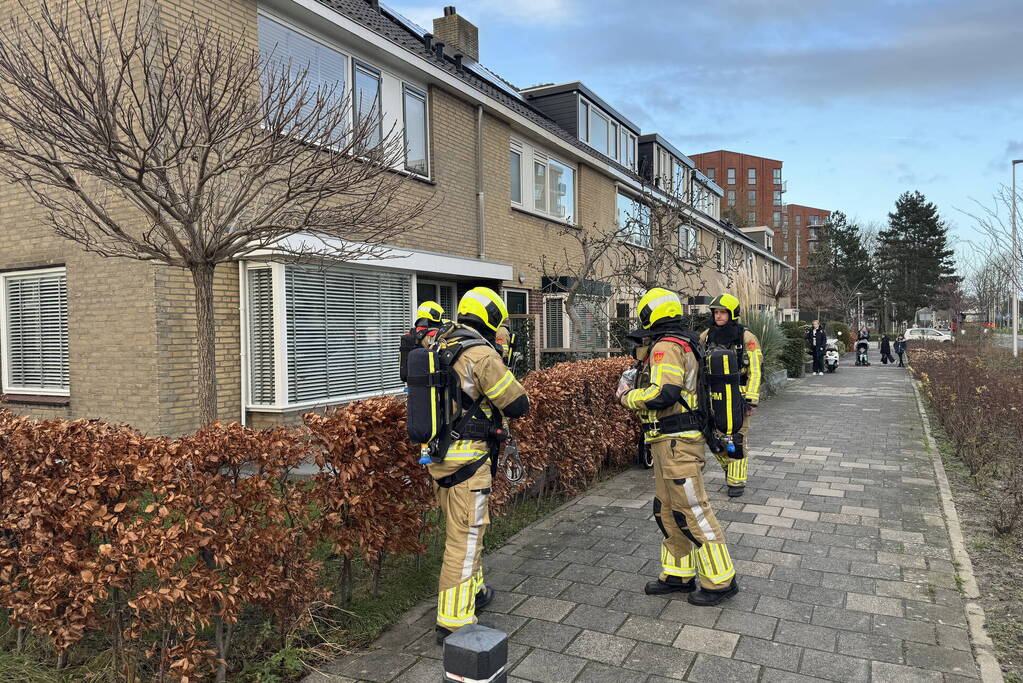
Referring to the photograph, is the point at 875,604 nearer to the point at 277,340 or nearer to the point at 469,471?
the point at 469,471

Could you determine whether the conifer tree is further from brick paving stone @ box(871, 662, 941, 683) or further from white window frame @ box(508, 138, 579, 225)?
brick paving stone @ box(871, 662, 941, 683)

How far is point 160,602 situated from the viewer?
3053 mm

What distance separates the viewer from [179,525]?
10.1 ft

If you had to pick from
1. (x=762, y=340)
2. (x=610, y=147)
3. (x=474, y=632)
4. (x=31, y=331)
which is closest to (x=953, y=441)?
(x=762, y=340)

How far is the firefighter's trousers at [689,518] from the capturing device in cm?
413

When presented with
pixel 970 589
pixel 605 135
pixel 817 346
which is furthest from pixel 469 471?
pixel 817 346

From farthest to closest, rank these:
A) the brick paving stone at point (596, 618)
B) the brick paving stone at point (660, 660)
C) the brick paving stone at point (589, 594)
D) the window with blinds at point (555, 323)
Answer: the window with blinds at point (555, 323) → the brick paving stone at point (589, 594) → the brick paving stone at point (596, 618) → the brick paving stone at point (660, 660)

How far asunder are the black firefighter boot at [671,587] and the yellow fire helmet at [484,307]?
6.37 feet

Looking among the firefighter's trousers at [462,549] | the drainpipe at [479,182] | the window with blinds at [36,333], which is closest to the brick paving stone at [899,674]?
the firefighter's trousers at [462,549]

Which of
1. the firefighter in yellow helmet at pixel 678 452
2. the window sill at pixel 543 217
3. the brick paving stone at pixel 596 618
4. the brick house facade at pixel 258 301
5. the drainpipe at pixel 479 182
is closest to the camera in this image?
the brick paving stone at pixel 596 618

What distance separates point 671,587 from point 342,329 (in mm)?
5784

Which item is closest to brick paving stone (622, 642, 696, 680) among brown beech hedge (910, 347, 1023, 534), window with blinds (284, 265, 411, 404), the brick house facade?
brown beech hedge (910, 347, 1023, 534)

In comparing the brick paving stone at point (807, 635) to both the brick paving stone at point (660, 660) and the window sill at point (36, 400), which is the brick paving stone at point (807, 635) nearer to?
the brick paving stone at point (660, 660)

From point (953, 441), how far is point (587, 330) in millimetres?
7437
